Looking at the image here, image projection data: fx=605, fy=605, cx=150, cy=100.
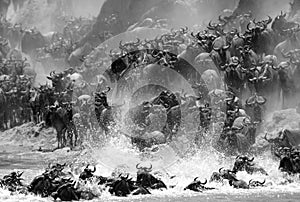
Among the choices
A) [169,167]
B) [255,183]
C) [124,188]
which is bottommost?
[124,188]

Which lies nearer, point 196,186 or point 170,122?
point 196,186

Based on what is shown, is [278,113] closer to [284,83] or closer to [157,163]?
[284,83]

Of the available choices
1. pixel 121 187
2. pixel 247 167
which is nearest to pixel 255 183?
pixel 247 167

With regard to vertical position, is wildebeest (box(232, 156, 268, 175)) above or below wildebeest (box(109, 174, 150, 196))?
above

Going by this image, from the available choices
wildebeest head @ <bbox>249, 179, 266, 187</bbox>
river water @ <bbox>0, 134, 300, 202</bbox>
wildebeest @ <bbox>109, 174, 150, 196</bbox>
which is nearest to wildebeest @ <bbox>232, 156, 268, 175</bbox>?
river water @ <bbox>0, 134, 300, 202</bbox>

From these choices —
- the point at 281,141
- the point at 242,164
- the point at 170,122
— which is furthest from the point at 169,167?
the point at 170,122

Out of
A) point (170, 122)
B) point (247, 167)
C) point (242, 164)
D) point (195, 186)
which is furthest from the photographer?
point (170, 122)

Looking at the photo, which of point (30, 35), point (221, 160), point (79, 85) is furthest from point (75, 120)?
point (30, 35)

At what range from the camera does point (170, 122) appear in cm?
4225

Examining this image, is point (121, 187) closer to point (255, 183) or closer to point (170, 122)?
point (255, 183)

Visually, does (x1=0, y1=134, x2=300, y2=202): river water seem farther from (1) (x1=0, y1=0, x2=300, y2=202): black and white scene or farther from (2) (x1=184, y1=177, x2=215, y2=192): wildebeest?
(2) (x1=184, y1=177, x2=215, y2=192): wildebeest

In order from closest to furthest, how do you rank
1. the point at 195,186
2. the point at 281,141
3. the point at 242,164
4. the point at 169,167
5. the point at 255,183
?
the point at 195,186
the point at 255,183
the point at 242,164
the point at 169,167
the point at 281,141

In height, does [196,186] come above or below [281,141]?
below

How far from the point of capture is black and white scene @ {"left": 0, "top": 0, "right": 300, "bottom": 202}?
2522cm
